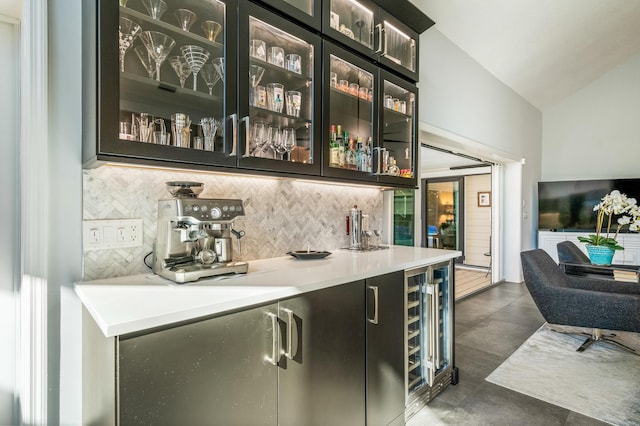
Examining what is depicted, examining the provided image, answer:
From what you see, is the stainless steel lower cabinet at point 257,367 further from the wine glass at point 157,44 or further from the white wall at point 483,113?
the white wall at point 483,113

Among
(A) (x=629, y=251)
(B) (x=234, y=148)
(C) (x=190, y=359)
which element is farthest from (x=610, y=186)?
(C) (x=190, y=359)

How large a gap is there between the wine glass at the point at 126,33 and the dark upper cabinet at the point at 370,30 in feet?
3.20

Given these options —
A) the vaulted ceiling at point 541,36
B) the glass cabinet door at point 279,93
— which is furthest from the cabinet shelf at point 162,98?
the vaulted ceiling at point 541,36

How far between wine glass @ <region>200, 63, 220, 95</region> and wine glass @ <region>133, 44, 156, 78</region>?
0.66ft

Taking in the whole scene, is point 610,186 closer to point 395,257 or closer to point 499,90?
point 499,90

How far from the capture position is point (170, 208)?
139cm

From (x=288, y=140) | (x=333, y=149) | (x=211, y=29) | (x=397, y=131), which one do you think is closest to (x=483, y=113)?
(x=397, y=131)

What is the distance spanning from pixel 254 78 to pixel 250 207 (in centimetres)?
71

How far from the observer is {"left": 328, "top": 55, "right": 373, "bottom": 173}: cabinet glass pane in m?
2.07

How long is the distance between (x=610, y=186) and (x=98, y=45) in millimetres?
7034

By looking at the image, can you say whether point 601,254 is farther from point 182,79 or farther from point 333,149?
point 182,79

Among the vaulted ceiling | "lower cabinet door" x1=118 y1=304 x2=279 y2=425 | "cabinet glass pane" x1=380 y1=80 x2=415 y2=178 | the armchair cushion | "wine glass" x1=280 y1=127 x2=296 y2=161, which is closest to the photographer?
"lower cabinet door" x1=118 y1=304 x2=279 y2=425

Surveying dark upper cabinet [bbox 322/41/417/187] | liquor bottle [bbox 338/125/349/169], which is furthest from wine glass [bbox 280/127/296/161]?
liquor bottle [bbox 338/125/349/169]

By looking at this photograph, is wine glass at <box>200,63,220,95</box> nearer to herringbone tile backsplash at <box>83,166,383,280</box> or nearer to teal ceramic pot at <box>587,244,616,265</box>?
herringbone tile backsplash at <box>83,166,383,280</box>
